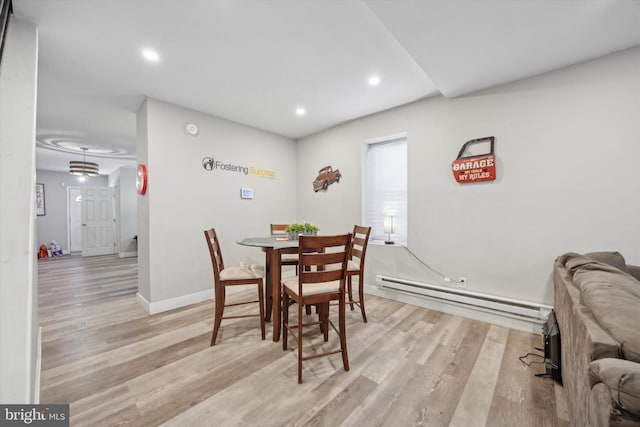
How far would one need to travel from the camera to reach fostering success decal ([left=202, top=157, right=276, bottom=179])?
3.52 m

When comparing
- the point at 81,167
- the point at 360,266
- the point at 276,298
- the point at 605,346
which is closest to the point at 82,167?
the point at 81,167

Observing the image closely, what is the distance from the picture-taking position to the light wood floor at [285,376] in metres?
1.45

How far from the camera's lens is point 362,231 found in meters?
2.93

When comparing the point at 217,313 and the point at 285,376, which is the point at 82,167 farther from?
the point at 285,376

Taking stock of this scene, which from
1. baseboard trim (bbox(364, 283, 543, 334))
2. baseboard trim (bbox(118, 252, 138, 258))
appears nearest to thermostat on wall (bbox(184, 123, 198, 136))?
baseboard trim (bbox(364, 283, 543, 334))

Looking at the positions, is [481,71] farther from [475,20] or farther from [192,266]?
[192,266]

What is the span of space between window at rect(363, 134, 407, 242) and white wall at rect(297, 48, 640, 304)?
0.79 ft

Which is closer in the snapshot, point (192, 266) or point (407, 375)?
point (407, 375)

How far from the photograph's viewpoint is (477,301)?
265 centimetres

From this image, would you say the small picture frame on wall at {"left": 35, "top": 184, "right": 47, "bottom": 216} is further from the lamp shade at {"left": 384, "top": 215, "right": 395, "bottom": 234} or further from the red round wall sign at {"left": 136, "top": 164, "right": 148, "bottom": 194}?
the lamp shade at {"left": 384, "top": 215, "right": 395, "bottom": 234}

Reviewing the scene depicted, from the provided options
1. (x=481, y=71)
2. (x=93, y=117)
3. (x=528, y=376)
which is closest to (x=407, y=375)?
(x=528, y=376)

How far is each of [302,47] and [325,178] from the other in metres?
2.30

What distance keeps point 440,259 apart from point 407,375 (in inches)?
62.7

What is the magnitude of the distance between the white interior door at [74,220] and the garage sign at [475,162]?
Answer: 1043 centimetres
